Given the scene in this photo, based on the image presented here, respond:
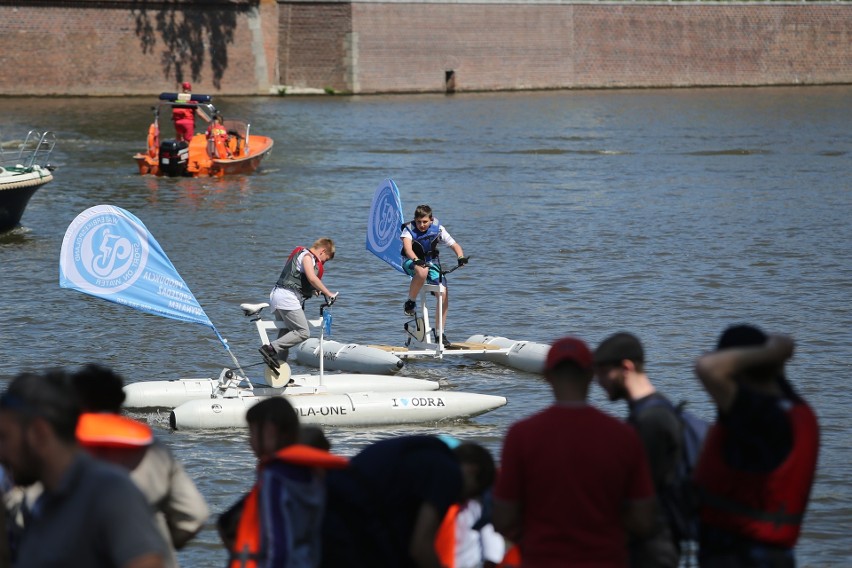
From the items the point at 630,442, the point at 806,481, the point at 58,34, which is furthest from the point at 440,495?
the point at 58,34

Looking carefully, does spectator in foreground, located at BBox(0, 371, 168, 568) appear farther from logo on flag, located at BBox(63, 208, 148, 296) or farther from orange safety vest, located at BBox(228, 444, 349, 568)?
logo on flag, located at BBox(63, 208, 148, 296)

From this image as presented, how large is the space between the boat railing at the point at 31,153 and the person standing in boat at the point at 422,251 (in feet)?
26.3

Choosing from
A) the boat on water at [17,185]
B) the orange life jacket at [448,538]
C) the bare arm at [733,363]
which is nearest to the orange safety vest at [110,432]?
the orange life jacket at [448,538]

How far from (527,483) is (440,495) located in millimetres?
275

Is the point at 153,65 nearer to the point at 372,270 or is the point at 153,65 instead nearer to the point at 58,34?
the point at 58,34

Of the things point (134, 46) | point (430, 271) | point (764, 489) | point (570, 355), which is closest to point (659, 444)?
point (764, 489)

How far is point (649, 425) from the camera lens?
4590mm

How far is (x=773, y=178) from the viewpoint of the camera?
32.3 meters

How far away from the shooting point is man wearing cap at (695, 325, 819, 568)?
4.41 meters

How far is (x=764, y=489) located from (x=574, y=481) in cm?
69

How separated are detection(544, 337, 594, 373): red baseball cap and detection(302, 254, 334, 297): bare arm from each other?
7080 mm

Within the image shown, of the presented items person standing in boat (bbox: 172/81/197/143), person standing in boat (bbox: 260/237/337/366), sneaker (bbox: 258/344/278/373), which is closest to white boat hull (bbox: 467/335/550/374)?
person standing in boat (bbox: 260/237/337/366)

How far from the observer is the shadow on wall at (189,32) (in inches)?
2108

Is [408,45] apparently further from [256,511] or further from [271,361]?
[256,511]
